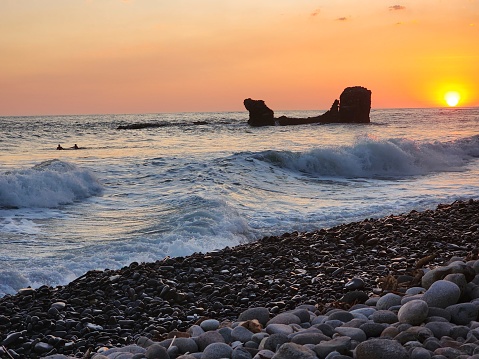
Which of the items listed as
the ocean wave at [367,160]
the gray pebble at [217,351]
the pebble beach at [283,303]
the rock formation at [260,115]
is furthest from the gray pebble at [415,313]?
the rock formation at [260,115]

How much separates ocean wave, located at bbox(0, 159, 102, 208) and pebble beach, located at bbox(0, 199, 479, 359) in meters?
6.35

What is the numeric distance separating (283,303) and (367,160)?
1542 centimetres

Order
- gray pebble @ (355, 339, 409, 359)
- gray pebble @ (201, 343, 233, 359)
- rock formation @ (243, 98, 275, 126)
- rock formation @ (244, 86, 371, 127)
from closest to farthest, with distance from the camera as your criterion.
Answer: gray pebble @ (355, 339, 409, 359) → gray pebble @ (201, 343, 233, 359) → rock formation @ (243, 98, 275, 126) → rock formation @ (244, 86, 371, 127)

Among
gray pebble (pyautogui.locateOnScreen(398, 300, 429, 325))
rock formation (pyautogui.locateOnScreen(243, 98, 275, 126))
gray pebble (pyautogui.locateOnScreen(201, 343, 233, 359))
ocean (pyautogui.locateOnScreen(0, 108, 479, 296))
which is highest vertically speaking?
rock formation (pyautogui.locateOnScreen(243, 98, 275, 126))

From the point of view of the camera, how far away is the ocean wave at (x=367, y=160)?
18438 millimetres

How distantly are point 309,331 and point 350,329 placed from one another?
23cm

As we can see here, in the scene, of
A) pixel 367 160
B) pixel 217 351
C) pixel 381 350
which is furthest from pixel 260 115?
pixel 381 350

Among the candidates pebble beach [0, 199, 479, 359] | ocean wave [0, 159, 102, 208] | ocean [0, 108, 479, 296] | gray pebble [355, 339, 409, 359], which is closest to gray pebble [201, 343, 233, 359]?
pebble beach [0, 199, 479, 359]

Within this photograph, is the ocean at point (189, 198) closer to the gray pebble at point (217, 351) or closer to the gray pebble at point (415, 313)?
the gray pebble at point (217, 351)

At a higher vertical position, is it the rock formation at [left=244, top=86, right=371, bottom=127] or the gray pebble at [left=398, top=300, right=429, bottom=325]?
the rock formation at [left=244, top=86, right=371, bottom=127]

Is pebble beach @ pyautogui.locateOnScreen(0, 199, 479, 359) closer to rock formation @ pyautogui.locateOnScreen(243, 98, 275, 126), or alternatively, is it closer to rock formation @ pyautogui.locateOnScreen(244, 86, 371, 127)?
rock formation @ pyautogui.locateOnScreen(243, 98, 275, 126)

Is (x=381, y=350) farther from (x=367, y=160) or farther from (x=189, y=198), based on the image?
(x=367, y=160)

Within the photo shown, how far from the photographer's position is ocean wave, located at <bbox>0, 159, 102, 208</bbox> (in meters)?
11.7

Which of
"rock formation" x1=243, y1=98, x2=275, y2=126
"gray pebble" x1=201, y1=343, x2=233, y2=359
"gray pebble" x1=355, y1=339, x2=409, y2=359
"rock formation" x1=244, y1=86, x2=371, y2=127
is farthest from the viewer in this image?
"rock formation" x1=244, y1=86, x2=371, y2=127
